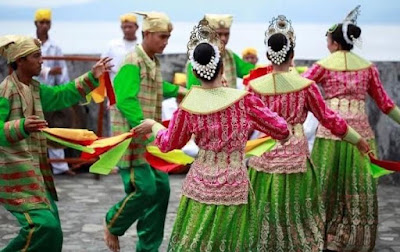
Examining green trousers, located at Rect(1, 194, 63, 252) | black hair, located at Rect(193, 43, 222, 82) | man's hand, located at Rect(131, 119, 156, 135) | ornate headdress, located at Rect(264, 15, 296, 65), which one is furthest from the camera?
ornate headdress, located at Rect(264, 15, 296, 65)

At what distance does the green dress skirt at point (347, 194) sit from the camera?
7.71 m

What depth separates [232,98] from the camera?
5.73 meters

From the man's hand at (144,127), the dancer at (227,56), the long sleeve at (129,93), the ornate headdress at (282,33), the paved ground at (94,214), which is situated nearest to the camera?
the man's hand at (144,127)

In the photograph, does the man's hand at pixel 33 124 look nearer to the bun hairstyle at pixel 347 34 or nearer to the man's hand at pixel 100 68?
the man's hand at pixel 100 68

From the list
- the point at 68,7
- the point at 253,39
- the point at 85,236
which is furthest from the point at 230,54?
the point at 68,7

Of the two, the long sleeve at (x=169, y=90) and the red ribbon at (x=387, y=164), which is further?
the long sleeve at (x=169, y=90)

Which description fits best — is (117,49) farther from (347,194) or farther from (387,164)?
(387,164)

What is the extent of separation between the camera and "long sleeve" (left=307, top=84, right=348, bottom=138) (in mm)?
6730

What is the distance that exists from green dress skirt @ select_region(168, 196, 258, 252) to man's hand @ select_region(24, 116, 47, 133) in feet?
2.98

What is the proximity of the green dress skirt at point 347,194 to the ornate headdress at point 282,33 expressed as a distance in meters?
1.16

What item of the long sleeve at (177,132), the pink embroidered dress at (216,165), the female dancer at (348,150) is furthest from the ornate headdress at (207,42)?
the female dancer at (348,150)

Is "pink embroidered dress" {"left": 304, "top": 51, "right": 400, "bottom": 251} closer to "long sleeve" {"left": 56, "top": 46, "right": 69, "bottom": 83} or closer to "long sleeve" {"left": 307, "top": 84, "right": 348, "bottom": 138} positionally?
"long sleeve" {"left": 307, "top": 84, "right": 348, "bottom": 138}

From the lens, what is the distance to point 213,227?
5.73 m

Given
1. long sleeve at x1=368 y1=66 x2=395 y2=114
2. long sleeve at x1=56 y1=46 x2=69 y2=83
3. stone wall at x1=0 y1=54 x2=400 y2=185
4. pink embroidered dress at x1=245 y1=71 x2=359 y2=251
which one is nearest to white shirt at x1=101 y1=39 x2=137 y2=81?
long sleeve at x1=56 y1=46 x2=69 y2=83
